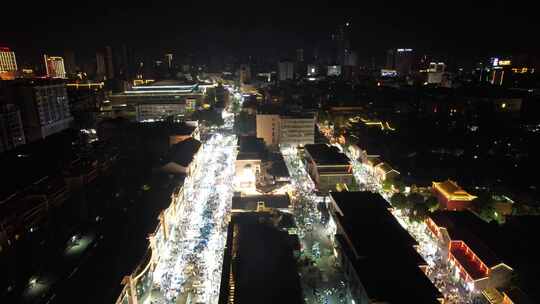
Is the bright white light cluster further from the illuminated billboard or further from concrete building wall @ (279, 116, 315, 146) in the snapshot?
the illuminated billboard

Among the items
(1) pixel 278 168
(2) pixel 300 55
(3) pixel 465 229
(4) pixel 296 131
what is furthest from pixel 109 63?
(3) pixel 465 229

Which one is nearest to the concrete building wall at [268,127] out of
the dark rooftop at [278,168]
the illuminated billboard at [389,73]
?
the dark rooftop at [278,168]

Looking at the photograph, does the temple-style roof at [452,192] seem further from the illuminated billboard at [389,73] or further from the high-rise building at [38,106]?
the illuminated billboard at [389,73]

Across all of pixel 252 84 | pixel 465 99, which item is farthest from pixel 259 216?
pixel 252 84

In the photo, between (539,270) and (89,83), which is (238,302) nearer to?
(539,270)

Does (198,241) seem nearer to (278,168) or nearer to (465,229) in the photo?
(278,168)

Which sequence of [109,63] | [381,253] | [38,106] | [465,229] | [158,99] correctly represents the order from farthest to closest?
[109,63] < [158,99] < [38,106] < [465,229] < [381,253]

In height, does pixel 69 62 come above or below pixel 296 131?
above
